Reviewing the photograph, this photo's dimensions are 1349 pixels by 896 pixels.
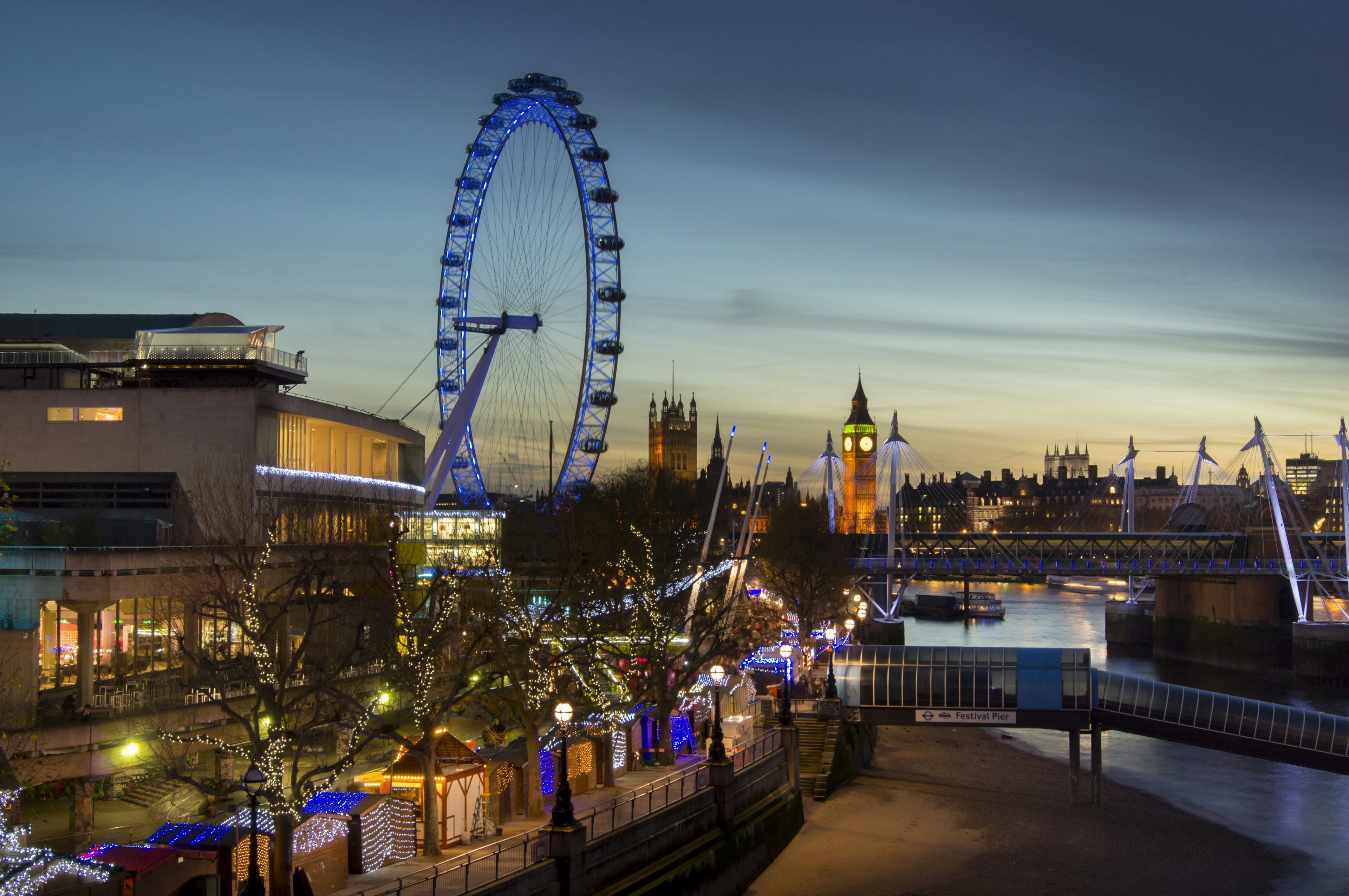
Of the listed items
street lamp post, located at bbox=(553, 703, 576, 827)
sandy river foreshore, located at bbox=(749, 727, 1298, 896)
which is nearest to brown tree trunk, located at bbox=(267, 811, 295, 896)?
street lamp post, located at bbox=(553, 703, 576, 827)

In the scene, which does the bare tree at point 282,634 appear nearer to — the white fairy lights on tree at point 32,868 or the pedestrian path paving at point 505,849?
the pedestrian path paving at point 505,849

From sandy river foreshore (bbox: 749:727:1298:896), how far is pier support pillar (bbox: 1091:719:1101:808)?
0.41 m

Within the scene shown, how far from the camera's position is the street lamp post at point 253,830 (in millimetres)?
16219

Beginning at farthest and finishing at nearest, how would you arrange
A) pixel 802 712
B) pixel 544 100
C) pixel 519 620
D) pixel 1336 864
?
pixel 544 100, pixel 802 712, pixel 1336 864, pixel 519 620

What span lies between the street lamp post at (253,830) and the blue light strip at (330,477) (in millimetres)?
21350

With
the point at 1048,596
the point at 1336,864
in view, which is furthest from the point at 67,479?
the point at 1048,596

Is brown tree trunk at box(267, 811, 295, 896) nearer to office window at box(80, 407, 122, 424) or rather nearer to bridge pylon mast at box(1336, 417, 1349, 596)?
office window at box(80, 407, 122, 424)

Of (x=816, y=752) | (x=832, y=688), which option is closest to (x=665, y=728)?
(x=816, y=752)

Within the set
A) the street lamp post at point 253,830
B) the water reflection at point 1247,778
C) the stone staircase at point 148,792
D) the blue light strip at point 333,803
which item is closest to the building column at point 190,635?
the stone staircase at point 148,792

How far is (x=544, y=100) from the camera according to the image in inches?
2173

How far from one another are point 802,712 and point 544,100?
29.3 m

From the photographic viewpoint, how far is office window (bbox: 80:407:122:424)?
1615 inches

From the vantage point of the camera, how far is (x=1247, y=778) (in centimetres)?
4353

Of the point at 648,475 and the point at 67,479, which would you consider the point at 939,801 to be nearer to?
the point at 67,479
